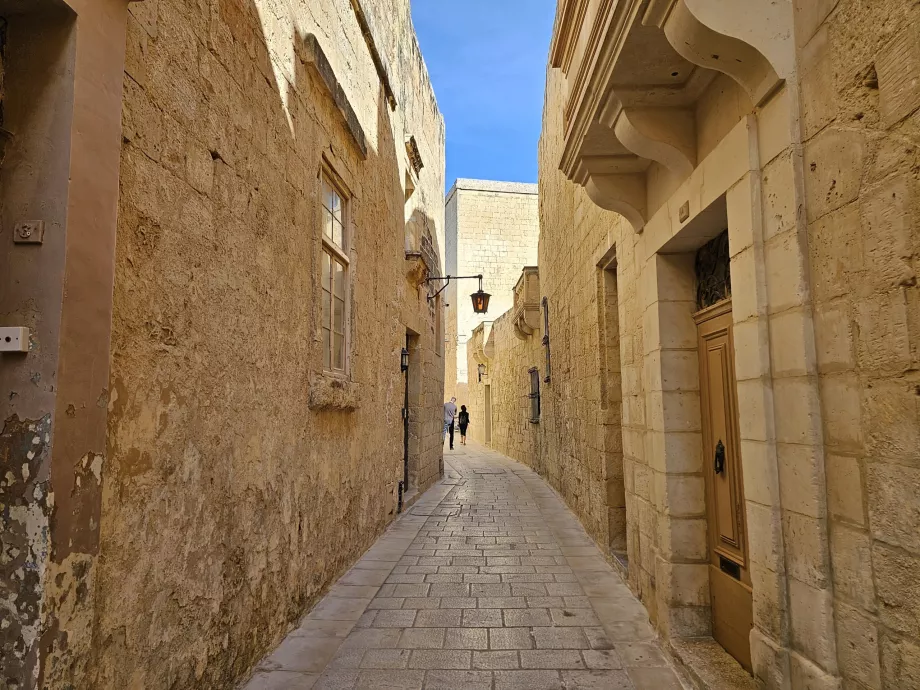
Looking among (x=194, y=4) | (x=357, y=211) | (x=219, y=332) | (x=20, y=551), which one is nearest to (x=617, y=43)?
(x=194, y=4)

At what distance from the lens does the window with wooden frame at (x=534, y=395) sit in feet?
36.9

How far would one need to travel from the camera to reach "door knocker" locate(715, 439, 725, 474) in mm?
3045

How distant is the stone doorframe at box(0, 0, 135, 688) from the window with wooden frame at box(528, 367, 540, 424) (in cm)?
975

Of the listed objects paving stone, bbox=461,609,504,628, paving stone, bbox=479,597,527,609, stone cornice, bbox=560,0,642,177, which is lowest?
paving stone, bbox=461,609,504,628

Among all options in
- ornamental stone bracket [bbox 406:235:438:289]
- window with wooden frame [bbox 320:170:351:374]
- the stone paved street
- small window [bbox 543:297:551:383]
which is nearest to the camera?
the stone paved street

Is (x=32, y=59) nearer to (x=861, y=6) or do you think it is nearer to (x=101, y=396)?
(x=101, y=396)

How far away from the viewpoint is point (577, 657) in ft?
10.3

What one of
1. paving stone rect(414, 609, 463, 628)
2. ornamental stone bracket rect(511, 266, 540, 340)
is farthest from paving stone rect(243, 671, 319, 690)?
ornamental stone bracket rect(511, 266, 540, 340)

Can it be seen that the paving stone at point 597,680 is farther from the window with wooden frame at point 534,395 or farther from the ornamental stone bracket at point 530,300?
the ornamental stone bracket at point 530,300

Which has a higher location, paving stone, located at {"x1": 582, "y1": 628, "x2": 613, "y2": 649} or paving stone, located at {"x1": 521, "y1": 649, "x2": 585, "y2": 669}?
paving stone, located at {"x1": 582, "y1": 628, "x2": 613, "y2": 649}

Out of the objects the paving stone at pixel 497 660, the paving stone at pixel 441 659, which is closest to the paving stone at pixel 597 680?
the paving stone at pixel 497 660

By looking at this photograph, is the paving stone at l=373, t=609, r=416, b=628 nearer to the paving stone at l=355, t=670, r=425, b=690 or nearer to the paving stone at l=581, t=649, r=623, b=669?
the paving stone at l=355, t=670, r=425, b=690

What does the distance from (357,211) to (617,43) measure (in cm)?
317

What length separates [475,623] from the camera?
3.64m
